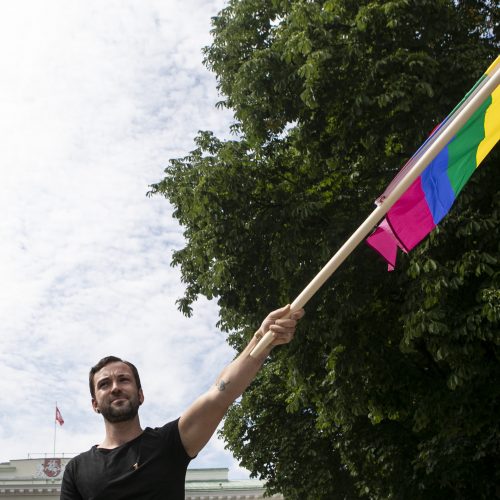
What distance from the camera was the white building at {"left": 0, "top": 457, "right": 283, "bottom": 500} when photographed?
49.7 meters

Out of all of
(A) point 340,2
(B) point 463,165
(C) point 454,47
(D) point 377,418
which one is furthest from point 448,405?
(B) point 463,165

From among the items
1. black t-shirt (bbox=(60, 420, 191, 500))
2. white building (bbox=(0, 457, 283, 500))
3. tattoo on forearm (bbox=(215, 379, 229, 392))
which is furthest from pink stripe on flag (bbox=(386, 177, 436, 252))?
white building (bbox=(0, 457, 283, 500))

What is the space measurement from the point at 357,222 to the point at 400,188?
34.3 ft

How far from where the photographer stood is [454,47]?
548 inches

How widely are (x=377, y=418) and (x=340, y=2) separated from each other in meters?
7.04

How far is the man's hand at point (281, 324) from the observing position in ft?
11.8

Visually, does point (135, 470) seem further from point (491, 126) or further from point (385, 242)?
point (491, 126)

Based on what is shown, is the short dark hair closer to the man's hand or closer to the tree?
the man's hand

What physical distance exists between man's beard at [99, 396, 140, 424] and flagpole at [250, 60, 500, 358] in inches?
21.6

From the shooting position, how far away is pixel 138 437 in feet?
11.5

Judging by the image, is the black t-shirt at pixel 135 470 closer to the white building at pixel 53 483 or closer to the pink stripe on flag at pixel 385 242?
the pink stripe on flag at pixel 385 242

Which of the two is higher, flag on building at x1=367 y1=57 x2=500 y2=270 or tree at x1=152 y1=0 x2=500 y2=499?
tree at x1=152 y1=0 x2=500 y2=499

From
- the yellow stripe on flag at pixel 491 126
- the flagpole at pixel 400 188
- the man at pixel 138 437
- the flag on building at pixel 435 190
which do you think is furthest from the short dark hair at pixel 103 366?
the yellow stripe on flag at pixel 491 126

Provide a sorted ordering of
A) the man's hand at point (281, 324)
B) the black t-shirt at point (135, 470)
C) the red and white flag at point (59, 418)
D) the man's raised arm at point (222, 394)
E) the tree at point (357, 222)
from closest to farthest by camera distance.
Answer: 1. the black t-shirt at point (135, 470)
2. the man's raised arm at point (222, 394)
3. the man's hand at point (281, 324)
4. the tree at point (357, 222)
5. the red and white flag at point (59, 418)
